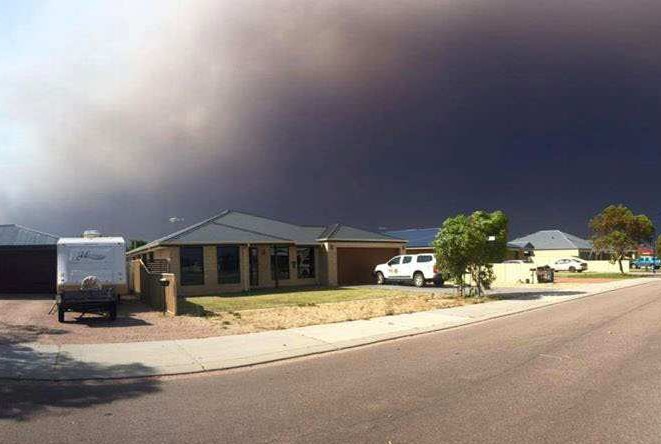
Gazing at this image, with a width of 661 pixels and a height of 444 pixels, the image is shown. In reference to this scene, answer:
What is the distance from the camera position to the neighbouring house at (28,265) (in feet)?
88.4

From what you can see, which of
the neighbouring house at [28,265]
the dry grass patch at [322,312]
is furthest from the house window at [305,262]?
the neighbouring house at [28,265]

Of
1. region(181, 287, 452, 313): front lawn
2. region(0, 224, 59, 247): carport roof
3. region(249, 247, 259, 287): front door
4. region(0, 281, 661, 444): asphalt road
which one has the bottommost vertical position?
region(0, 281, 661, 444): asphalt road

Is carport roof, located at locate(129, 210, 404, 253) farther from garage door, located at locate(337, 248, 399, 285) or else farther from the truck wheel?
the truck wheel

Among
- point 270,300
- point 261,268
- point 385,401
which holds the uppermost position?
point 261,268

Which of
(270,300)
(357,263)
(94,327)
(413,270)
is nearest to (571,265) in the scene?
(357,263)

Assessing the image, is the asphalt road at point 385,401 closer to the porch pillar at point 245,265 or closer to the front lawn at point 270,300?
the front lawn at point 270,300

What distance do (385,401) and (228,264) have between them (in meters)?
22.6

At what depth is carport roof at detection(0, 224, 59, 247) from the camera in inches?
1049

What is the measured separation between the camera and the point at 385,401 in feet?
22.9

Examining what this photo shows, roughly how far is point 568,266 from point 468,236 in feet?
134

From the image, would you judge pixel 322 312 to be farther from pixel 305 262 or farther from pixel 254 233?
pixel 305 262

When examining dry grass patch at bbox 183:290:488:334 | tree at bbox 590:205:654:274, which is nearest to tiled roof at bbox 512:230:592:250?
tree at bbox 590:205:654:274

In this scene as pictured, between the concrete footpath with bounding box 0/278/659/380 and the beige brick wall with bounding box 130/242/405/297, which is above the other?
the beige brick wall with bounding box 130/242/405/297

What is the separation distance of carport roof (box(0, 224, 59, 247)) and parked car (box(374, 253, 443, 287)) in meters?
16.8
